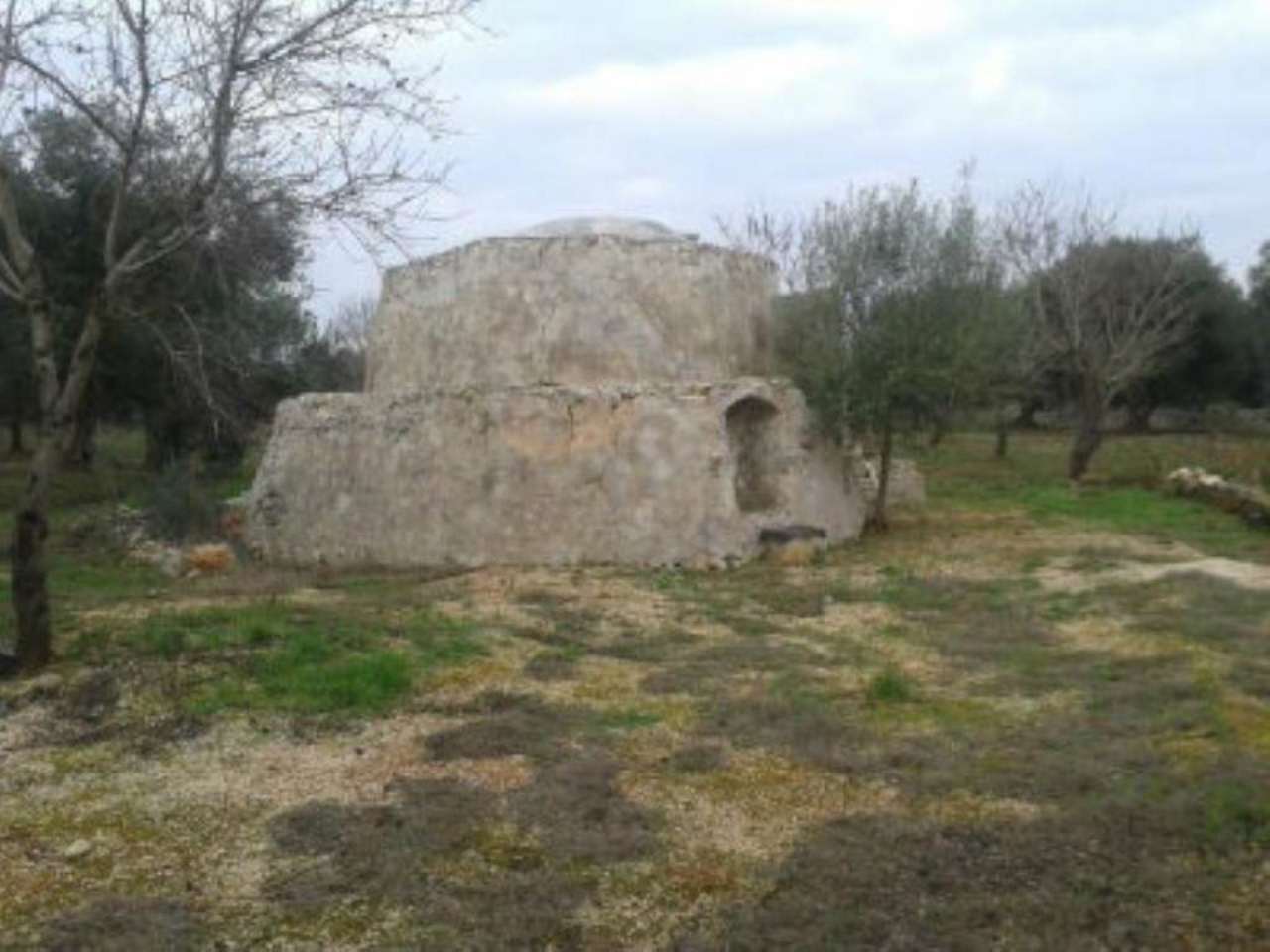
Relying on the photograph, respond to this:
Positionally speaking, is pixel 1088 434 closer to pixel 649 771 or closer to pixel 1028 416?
pixel 1028 416

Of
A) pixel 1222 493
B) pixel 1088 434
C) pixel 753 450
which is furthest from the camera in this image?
pixel 1088 434

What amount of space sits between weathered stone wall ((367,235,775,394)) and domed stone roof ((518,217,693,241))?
20.9 inches

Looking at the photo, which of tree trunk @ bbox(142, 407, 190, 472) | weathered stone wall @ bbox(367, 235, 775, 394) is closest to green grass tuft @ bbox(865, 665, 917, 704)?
weathered stone wall @ bbox(367, 235, 775, 394)

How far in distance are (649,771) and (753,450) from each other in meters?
11.2

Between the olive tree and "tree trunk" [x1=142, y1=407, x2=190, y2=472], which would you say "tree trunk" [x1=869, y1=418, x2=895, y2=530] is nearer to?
the olive tree

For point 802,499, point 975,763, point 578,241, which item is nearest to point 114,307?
point 975,763

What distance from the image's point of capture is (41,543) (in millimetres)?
10648

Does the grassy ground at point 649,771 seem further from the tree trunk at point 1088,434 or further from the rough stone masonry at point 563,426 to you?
the tree trunk at point 1088,434

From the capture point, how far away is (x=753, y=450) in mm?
19344

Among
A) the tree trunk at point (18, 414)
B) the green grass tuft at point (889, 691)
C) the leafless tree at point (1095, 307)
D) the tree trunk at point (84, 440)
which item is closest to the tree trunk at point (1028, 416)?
the leafless tree at point (1095, 307)

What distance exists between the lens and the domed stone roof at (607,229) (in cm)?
1967

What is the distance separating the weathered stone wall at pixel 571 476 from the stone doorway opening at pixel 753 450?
0.02m

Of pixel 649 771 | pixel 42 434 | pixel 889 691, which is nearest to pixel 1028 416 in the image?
pixel 889 691

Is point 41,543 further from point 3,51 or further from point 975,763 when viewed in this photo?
point 975,763
